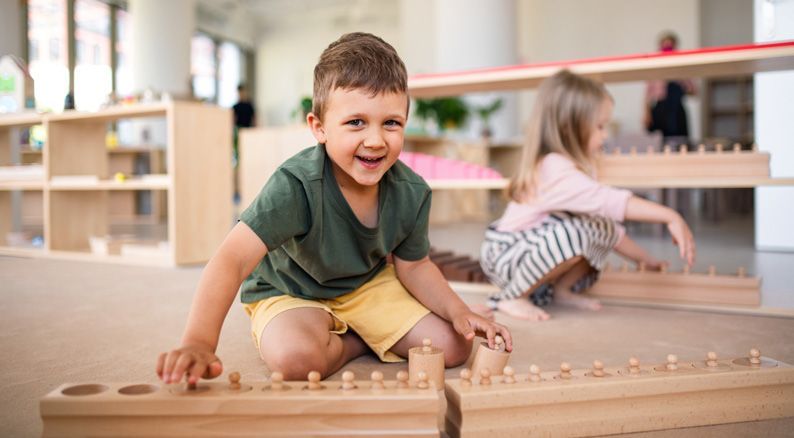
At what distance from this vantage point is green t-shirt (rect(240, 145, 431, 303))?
55.1 inches

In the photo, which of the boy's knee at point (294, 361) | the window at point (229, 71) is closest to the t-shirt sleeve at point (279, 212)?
the boy's knee at point (294, 361)

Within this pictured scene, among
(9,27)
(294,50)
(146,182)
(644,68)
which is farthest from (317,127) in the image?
(294,50)

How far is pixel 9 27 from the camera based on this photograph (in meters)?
7.11

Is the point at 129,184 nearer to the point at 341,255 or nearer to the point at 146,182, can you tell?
the point at 146,182

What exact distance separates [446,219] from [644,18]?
19.8 feet

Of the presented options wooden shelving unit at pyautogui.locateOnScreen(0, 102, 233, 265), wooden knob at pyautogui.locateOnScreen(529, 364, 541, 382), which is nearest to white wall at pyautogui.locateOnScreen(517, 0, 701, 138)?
wooden shelving unit at pyautogui.locateOnScreen(0, 102, 233, 265)

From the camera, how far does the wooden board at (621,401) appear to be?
1152 mm

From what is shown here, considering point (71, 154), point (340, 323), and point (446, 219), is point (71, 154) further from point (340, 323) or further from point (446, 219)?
point (446, 219)

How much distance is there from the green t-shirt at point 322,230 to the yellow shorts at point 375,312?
0.12 feet

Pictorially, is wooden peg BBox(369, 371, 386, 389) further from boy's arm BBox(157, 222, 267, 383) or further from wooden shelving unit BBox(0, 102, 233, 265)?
wooden shelving unit BBox(0, 102, 233, 265)

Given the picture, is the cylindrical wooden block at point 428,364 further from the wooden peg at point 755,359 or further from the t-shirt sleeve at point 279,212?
the wooden peg at point 755,359

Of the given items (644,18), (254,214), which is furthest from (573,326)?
(644,18)

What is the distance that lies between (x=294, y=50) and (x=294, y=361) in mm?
14338

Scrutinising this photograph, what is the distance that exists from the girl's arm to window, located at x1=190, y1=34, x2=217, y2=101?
1227cm
